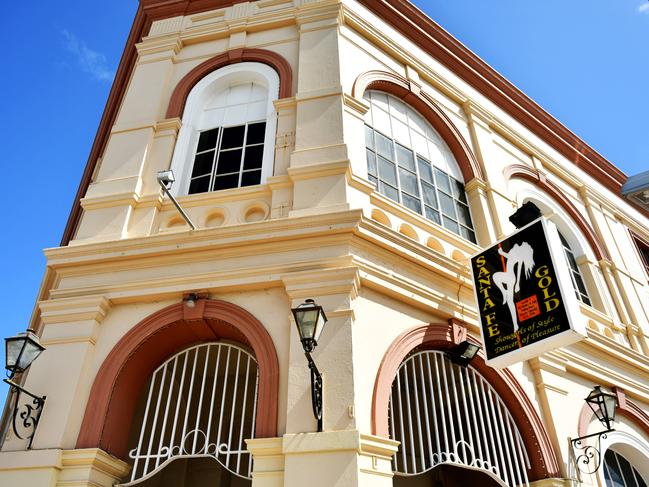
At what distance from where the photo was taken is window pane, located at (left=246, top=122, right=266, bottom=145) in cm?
792

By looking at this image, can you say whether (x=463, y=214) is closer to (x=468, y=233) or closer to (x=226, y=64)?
(x=468, y=233)

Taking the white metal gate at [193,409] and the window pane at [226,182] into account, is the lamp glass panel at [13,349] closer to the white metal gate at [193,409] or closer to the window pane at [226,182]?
the white metal gate at [193,409]

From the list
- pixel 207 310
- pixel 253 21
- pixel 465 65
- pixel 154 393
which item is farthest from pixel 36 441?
pixel 465 65

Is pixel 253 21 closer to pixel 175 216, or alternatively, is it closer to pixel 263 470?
pixel 175 216

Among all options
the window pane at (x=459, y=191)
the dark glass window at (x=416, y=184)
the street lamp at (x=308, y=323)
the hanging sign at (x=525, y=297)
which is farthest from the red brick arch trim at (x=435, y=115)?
the street lamp at (x=308, y=323)

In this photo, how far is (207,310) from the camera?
5.96 meters

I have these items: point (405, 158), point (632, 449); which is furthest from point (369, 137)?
point (632, 449)

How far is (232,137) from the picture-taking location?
808cm

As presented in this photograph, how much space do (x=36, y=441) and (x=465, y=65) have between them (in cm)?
982

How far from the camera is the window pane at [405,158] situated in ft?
27.8

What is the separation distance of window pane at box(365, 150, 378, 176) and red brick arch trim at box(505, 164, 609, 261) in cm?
416

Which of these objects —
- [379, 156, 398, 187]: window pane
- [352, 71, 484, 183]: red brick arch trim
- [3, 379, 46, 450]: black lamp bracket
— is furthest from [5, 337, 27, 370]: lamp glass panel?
[352, 71, 484, 183]: red brick arch trim

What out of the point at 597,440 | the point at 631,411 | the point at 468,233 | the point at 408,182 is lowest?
the point at 597,440

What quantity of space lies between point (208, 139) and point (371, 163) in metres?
2.51
